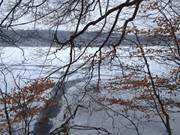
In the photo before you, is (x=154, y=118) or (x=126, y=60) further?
(x=154, y=118)

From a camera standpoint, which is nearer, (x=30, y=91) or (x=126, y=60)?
(x=30, y=91)

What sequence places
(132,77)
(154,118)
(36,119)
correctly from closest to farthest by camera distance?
(132,77)
(36,119)
(154,118)

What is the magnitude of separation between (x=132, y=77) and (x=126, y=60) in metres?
1.10

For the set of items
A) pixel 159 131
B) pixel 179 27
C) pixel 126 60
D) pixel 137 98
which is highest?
pixel 179 27

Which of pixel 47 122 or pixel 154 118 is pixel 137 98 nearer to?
pixel 154 118

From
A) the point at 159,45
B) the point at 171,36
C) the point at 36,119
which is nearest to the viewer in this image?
the point at 171,36

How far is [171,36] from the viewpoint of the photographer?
40.6 feet

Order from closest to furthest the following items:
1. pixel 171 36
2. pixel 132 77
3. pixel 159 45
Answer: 1. pixel 171 36
2. pixel 159 45
3. pixel 132 77

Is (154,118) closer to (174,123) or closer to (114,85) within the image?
(174,123)

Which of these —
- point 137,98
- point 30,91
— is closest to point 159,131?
point 137,98

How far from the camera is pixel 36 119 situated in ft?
54.0

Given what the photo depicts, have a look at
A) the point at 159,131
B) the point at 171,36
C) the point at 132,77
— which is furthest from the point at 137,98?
the point at 171,36

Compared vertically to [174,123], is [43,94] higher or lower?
higher

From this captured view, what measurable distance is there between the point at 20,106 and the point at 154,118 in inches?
323
